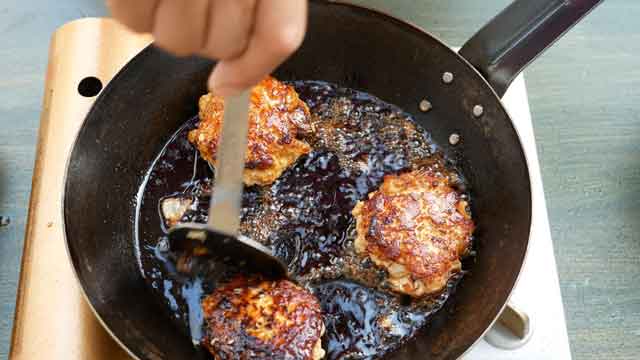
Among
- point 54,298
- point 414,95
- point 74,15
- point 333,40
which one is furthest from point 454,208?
point 74,15

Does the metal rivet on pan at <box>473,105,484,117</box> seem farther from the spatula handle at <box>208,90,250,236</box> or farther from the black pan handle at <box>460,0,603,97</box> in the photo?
the spatula handle at <box>208,90,250,236</box>

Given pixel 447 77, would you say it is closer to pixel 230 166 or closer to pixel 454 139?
pixel 454 139

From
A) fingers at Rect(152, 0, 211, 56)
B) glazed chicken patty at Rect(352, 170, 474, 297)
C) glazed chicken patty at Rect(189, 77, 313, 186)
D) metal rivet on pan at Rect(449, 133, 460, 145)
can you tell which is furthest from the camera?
metal rivet on pan at Rect(449, 133, 460, 145)

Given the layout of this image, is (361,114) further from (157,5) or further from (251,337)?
(157,5)

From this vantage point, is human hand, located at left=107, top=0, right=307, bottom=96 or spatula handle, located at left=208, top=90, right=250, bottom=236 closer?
human hand, located at left=107, top=0, right=307, bottom=96

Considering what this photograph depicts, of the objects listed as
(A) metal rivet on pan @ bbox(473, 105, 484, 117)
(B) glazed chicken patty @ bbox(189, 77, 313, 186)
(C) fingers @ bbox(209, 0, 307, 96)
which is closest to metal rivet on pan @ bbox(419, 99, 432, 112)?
(A) metal rivet on pan @ bbox(473, 105, 484, 117)

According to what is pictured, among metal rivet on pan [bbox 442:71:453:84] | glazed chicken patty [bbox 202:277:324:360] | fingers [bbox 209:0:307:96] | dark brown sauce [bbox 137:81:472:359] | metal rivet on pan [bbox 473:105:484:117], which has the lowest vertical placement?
glazed chicken patty [bbox 202:277:324:360]
